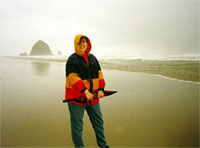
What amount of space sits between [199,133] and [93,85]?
57.2 inches

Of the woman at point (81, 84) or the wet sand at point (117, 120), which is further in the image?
the wet sand at point (117, 120)

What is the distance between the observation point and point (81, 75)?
1.26 m

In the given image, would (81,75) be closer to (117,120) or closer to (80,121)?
(80,121)

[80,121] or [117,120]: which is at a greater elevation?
[80,121]

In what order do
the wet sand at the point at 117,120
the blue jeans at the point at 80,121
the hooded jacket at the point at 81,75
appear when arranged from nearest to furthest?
the hooded jacket at the point at 81,75, the blue jeans at the point at 80,121, the wet sand at the point at 117,120

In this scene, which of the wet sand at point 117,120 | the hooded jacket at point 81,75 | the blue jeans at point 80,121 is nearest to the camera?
the hooded jacket at point 81,75

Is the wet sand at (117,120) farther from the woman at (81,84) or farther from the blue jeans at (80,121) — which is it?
the woman at (81,84)

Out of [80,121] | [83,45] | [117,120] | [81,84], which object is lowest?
[117,120]

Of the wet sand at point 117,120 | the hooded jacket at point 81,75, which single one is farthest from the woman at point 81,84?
the wet sand at point 117,120

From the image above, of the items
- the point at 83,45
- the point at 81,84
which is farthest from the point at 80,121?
the point at 83,45

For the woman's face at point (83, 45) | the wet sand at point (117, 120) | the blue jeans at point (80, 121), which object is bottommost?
the wet sand at point (117, 120)

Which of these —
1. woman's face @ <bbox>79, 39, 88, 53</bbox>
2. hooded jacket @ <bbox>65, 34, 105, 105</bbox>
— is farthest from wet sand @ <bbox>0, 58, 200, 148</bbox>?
woman's face @ <bbox>79, 39, 88, 53</bbox>

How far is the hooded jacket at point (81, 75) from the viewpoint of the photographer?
3.97ft

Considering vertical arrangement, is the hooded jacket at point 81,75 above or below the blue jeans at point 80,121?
above
